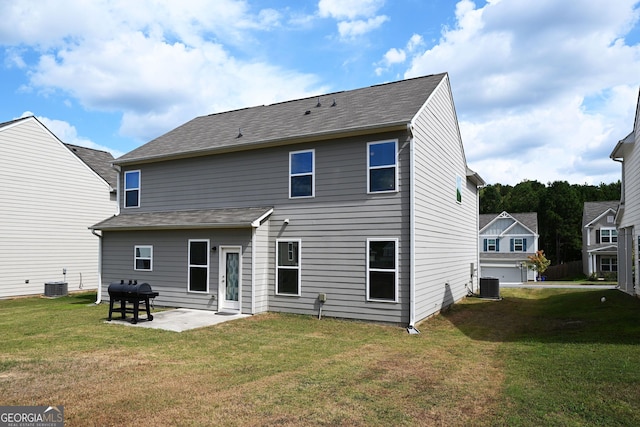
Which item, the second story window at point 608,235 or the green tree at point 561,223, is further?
the green tree at point 561,223

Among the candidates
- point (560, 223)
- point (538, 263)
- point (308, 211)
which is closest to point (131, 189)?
point (308, 211)

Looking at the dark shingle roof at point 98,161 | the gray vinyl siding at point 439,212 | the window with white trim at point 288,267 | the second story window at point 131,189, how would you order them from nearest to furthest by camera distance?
the gray vinyl siding at point 439,212 → the window with white trim at point 288,267 → the second story window at point 131,189 → the dark shingle roof at point 98,161

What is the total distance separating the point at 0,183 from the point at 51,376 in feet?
49.1

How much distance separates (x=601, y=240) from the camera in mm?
37875

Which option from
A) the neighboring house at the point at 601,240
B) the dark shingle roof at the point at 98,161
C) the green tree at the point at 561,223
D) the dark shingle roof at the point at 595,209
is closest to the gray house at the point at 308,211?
the dark shingle roof at the point at 98,161

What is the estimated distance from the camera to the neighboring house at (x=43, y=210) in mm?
17938

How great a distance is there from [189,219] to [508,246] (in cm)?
3629

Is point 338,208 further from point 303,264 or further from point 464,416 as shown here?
point 464,416

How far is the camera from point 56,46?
13859mm

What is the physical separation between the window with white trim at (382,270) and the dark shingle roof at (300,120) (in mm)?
3210

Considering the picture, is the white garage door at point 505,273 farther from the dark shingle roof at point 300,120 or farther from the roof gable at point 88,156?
the roof gable at point 88,156

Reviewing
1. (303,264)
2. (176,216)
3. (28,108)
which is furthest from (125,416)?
(28,108)

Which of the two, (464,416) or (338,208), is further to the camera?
(338,208)

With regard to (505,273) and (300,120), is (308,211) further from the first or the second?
(505,273)
